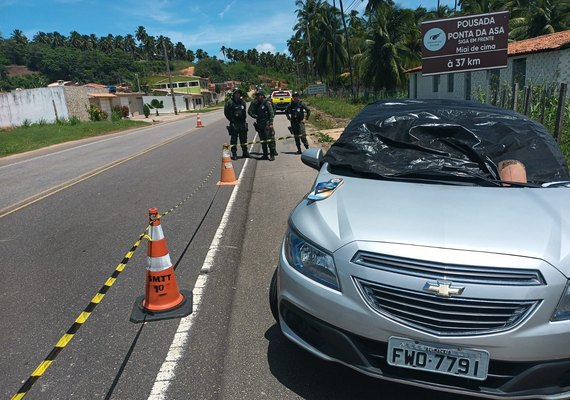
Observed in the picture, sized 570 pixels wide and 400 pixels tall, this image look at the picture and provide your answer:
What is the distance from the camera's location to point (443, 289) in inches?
82.3

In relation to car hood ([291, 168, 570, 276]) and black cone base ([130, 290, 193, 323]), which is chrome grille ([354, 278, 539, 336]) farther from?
black cone base ([130, 290, 193, 323])

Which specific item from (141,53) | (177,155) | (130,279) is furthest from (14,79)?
(130,279)

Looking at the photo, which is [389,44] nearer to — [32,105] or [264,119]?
[264,119]

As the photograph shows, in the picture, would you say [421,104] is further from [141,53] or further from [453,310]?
[141,53]

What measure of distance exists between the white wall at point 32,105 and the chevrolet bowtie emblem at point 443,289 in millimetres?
38416

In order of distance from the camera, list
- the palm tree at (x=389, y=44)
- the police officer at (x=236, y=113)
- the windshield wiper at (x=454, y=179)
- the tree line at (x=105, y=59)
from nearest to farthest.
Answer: the windshield wiper at (x=454, y=179)
the police officer at (x=236, y=113)
the palm tree at (x=389, y=44)
the tree line at (x=105, y=59)

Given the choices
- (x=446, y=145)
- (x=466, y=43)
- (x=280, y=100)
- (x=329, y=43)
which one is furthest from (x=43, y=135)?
(x=329, y=43)

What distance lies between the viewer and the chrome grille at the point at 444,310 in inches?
80.7

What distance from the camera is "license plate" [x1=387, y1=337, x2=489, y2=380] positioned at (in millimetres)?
2086

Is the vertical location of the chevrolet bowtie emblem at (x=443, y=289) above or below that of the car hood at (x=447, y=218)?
below

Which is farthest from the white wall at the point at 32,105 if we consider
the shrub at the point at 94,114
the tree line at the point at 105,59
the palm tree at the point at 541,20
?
the tree line at the point at 105,59

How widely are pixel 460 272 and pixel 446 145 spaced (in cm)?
182

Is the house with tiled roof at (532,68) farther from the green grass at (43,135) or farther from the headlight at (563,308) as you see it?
the green grass at (43,135)

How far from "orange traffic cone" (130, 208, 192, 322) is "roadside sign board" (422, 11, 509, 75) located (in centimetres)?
1059
